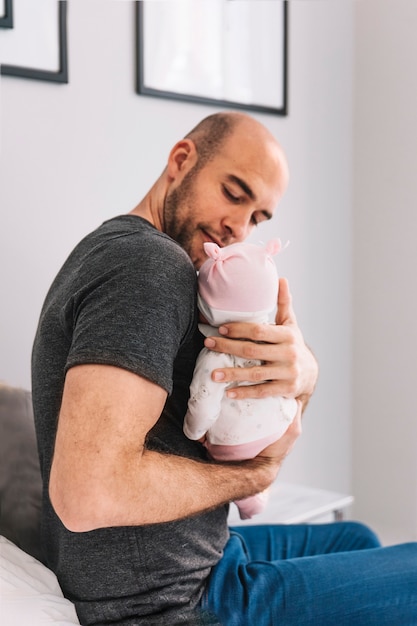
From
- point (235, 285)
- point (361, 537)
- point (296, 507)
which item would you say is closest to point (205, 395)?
point (235, 285)

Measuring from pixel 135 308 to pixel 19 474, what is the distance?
0.65 m

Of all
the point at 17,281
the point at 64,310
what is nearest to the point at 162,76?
the point at 17,281

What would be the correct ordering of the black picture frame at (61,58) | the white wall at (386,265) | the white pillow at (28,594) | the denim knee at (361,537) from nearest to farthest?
the white pillow at (28,594) < the denim knee at (361,537) < the black picture frame at (61,58) < the white wall at (386,265)

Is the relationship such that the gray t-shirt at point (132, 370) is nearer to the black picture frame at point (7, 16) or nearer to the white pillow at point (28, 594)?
the white pillow at point (28, 594)

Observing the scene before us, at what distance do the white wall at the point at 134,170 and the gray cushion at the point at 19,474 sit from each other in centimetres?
35

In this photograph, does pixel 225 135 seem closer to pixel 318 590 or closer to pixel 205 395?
pixel 205 395

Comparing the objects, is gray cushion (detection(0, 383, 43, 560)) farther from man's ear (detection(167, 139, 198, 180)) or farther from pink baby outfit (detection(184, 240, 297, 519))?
man's ear (detection(167, 139, 198, 180))

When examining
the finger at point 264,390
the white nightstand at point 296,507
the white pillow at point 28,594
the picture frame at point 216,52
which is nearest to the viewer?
the white pillow at point 28,594

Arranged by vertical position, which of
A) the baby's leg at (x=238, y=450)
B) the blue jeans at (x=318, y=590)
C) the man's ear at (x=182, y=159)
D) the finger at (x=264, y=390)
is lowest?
the blue jeans at (x=318, y=590)

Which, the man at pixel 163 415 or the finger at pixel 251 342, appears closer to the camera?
the man at pixel 163 415

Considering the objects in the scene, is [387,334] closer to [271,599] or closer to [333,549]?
[333,549]

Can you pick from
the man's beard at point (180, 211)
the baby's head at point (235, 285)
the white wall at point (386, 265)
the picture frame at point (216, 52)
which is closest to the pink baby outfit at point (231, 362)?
the baby's head at point (235, 285)

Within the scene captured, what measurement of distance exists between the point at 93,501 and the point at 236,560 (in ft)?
1.62

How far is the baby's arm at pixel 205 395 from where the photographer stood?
1222mm
